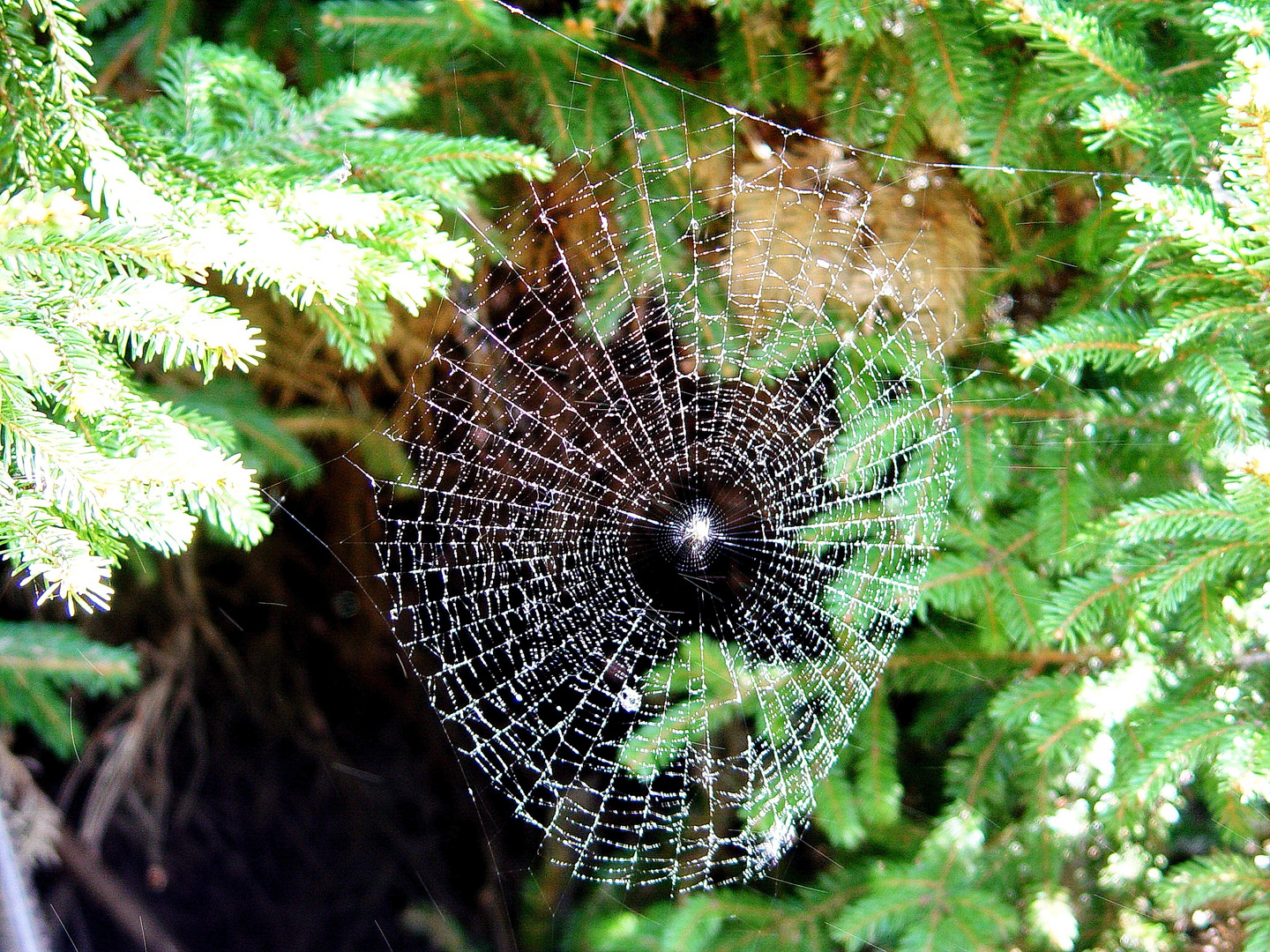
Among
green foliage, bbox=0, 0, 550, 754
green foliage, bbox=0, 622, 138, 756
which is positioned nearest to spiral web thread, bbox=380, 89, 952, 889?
green foliage, bbox=0, 0, 550, 754

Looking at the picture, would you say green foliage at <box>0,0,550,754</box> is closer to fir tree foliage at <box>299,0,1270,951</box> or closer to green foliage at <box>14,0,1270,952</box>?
green foliage at <box>14,0,1270,952</box>

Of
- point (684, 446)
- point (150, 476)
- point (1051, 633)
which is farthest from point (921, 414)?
point (150, 476)

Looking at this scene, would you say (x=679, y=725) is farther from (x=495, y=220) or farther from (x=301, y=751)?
(x=301, y=751)

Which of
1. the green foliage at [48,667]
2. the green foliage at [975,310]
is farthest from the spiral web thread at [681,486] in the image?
the green foliage at [48,667]

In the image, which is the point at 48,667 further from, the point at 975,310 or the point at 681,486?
the point at 975,310

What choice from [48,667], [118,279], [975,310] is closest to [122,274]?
[118,279]
